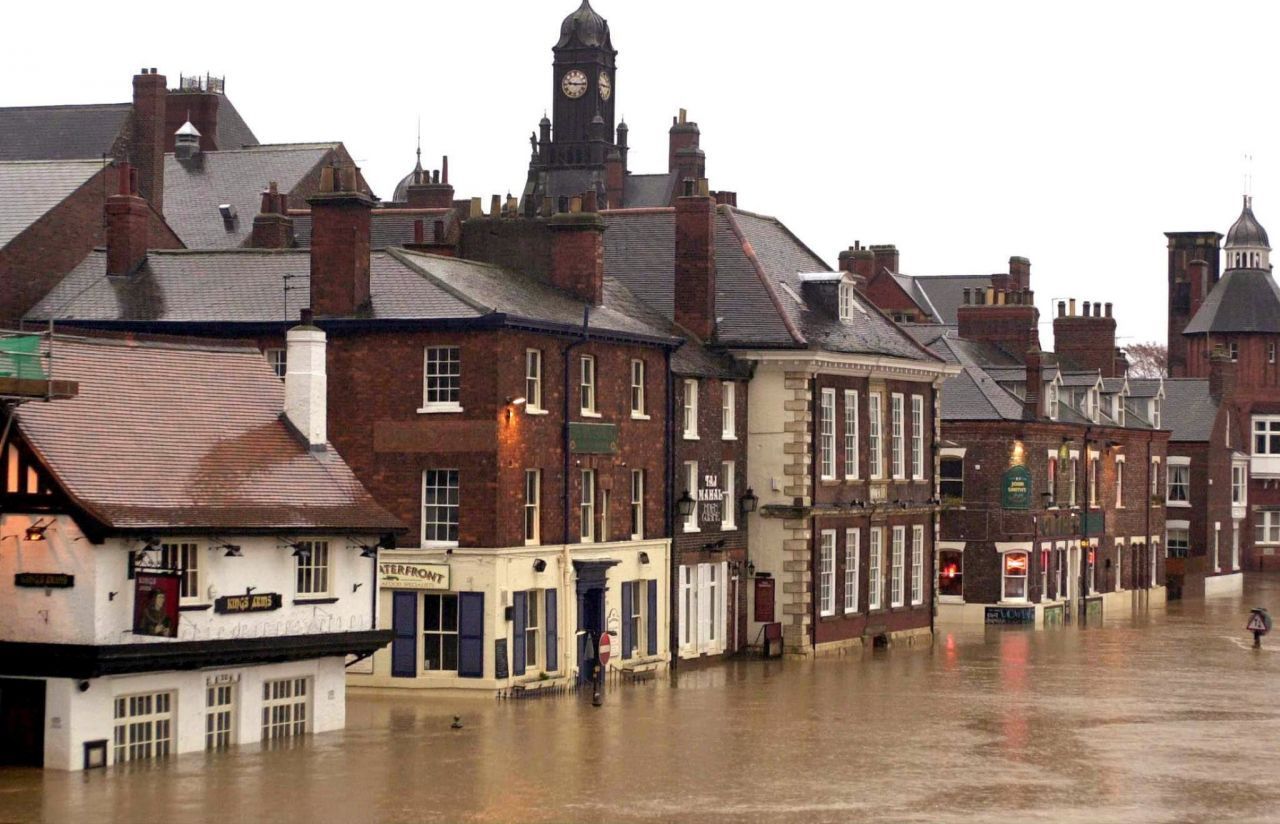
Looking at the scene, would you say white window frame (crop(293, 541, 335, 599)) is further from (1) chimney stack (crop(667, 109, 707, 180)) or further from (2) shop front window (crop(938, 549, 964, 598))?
(1) chimney stack (crop(667, 109, 707, 180))

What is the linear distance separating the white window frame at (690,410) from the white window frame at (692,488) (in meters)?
0.72

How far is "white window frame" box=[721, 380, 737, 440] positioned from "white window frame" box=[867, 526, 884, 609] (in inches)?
276

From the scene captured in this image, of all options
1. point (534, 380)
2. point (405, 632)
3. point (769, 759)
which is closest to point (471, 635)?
point (405, 632)

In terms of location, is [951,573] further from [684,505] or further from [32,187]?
[32,187]

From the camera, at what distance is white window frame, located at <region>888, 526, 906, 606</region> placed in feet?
214

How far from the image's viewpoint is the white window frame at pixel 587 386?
169 feet

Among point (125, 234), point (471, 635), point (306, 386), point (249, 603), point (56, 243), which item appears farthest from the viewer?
point (56, 243)

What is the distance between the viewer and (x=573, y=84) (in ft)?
412

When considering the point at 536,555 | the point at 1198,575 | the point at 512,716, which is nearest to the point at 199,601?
the point at 512,716

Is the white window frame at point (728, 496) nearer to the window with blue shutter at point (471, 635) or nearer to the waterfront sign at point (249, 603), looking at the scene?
the window with blue shutter at point (471, 635)

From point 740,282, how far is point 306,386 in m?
20.1

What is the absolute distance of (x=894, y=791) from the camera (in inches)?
1400

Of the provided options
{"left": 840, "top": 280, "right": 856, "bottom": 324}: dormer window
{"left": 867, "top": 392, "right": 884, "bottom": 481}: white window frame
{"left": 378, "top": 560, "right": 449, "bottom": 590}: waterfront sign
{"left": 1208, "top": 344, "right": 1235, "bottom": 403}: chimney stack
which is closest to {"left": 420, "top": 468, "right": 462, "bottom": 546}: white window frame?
{"left": 378, "top": 560, "right": 449, "bottom": 590}: waterfront sign

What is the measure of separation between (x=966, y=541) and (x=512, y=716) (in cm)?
3314
